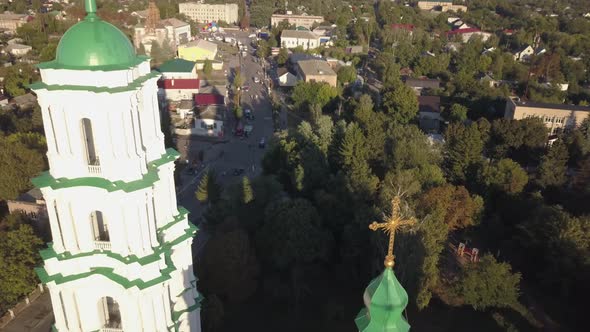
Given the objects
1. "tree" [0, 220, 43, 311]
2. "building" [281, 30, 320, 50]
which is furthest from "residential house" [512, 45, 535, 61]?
"tree" [0, 220, 43, 311]

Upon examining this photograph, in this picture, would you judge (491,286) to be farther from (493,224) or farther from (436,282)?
(493,224)

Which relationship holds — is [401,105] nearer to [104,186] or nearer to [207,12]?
[104,186]

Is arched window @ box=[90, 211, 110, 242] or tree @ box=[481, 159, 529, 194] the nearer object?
arched window @ box=[90, 211, 110, 242]

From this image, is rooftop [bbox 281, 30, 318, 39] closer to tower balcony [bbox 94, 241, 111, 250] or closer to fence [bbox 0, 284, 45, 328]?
fence [bbox 0, 284, 45, 328]

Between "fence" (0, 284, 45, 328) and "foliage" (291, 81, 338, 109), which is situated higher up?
"foliage" (291, 81, 338, 109)

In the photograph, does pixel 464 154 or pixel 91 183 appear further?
pixel 464 154

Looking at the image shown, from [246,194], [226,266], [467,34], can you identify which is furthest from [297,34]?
[226,266]
